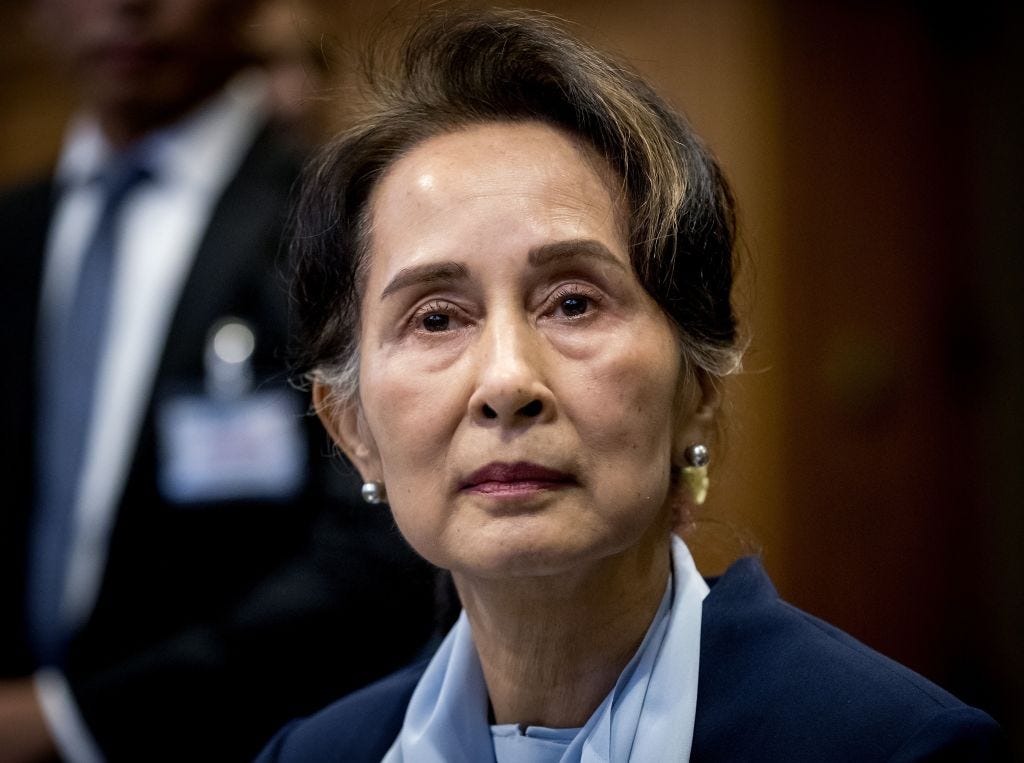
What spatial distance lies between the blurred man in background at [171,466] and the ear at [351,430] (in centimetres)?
45

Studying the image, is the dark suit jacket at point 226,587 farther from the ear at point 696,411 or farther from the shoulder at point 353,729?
the ear at point 696,411

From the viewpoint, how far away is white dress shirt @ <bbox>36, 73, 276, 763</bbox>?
2439 millimetres

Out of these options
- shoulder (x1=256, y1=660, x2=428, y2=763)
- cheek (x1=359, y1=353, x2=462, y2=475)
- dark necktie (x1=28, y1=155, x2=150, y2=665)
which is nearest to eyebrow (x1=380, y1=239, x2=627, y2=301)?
cheek (x1=359, y1=353, x2=462, y2=475)

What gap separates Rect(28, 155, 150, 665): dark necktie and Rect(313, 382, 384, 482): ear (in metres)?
0.80

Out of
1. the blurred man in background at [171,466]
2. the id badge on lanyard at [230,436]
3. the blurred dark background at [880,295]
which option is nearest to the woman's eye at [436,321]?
the blurred man in background at [171,466]

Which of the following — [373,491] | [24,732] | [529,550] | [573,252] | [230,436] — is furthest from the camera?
Answer: [230,436]

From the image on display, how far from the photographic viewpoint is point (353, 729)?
185 centimetres

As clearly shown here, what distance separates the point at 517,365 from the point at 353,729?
0.64m

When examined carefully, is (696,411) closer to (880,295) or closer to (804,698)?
(804,698)

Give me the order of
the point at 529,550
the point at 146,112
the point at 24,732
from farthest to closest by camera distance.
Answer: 1. the point at 146,112
2. the point at 24,732
3. the point at 529,550

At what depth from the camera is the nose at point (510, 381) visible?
58.9 inches

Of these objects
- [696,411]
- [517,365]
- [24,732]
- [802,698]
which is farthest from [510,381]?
[24,732]

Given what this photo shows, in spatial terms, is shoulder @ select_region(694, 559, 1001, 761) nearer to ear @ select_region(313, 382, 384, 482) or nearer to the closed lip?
the closed lip

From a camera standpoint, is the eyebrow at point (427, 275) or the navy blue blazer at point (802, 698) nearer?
the navy blue blazer at point (802, 698)
